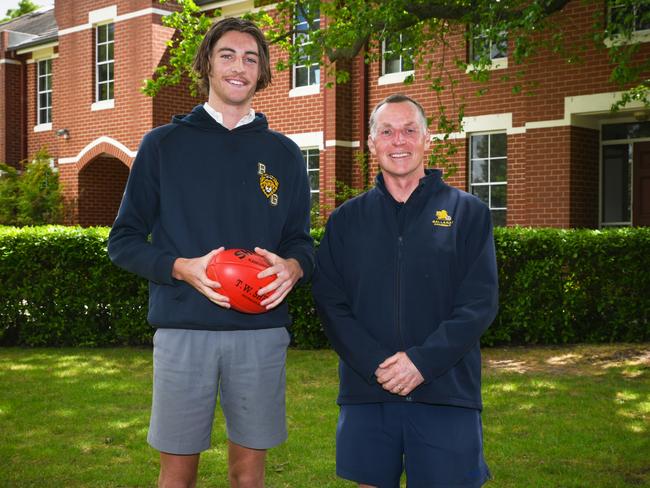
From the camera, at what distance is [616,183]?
14312mm

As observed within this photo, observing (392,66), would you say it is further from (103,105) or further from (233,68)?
(233,68)

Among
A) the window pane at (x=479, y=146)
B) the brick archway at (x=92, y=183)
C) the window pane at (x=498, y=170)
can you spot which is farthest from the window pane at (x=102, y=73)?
the window pane at (x=498, y=170)

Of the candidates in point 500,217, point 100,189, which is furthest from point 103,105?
point 500,217

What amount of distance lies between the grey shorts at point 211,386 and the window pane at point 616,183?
12088mm

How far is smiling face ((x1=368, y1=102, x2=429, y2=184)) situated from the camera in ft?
11.2

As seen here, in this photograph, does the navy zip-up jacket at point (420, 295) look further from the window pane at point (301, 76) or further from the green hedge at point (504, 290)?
the window pane at point (301, 76)

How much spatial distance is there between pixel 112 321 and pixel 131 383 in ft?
8.17

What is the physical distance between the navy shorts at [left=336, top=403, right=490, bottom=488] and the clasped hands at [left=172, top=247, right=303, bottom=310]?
0.58 m

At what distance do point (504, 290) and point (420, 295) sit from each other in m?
7.26

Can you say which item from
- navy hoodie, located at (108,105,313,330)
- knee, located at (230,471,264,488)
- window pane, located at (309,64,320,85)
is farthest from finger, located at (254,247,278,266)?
window pane, located at (309,64,320,85)

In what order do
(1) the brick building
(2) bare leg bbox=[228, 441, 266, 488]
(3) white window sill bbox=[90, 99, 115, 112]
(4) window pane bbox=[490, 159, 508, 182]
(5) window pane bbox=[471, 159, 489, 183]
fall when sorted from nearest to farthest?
(2) bare leg bbox=[228, 441, 266, 488] < (1) the brick building < (4) window pane bbox=[490, 159, 508, 182] < (5) window pane bbox=[471, 159, 489, 183] < (3) white window sill bbox=[90, 99, 115, 112]

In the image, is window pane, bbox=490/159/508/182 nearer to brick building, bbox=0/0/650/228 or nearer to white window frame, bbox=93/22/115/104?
brick building, bbox=0/0/650/228

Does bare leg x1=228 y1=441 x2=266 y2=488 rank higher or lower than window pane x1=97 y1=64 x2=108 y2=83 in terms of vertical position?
lower

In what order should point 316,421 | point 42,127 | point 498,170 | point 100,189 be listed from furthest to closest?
point 42,127 → point 100,189 → point 498,170 → point 316,421
